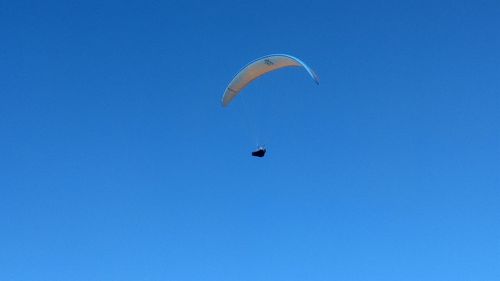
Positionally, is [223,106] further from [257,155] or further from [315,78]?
[315,78]

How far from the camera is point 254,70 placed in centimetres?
6862

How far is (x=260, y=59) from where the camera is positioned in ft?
220

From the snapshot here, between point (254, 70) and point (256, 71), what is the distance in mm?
302

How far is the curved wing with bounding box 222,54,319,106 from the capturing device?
66000mm

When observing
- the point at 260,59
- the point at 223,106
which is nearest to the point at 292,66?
the point at 260,59

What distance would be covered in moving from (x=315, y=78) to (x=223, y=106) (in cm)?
1399

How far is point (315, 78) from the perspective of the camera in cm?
5847

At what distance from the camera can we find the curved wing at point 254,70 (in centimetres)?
6600

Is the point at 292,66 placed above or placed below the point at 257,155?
above

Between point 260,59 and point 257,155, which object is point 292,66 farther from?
point 257,155

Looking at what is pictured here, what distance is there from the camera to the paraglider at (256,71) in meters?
66.0

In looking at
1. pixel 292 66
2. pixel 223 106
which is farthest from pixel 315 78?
pixel 223 106

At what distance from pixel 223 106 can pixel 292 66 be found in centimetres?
725

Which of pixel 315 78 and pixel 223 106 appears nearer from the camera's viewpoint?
pixel 315 78
